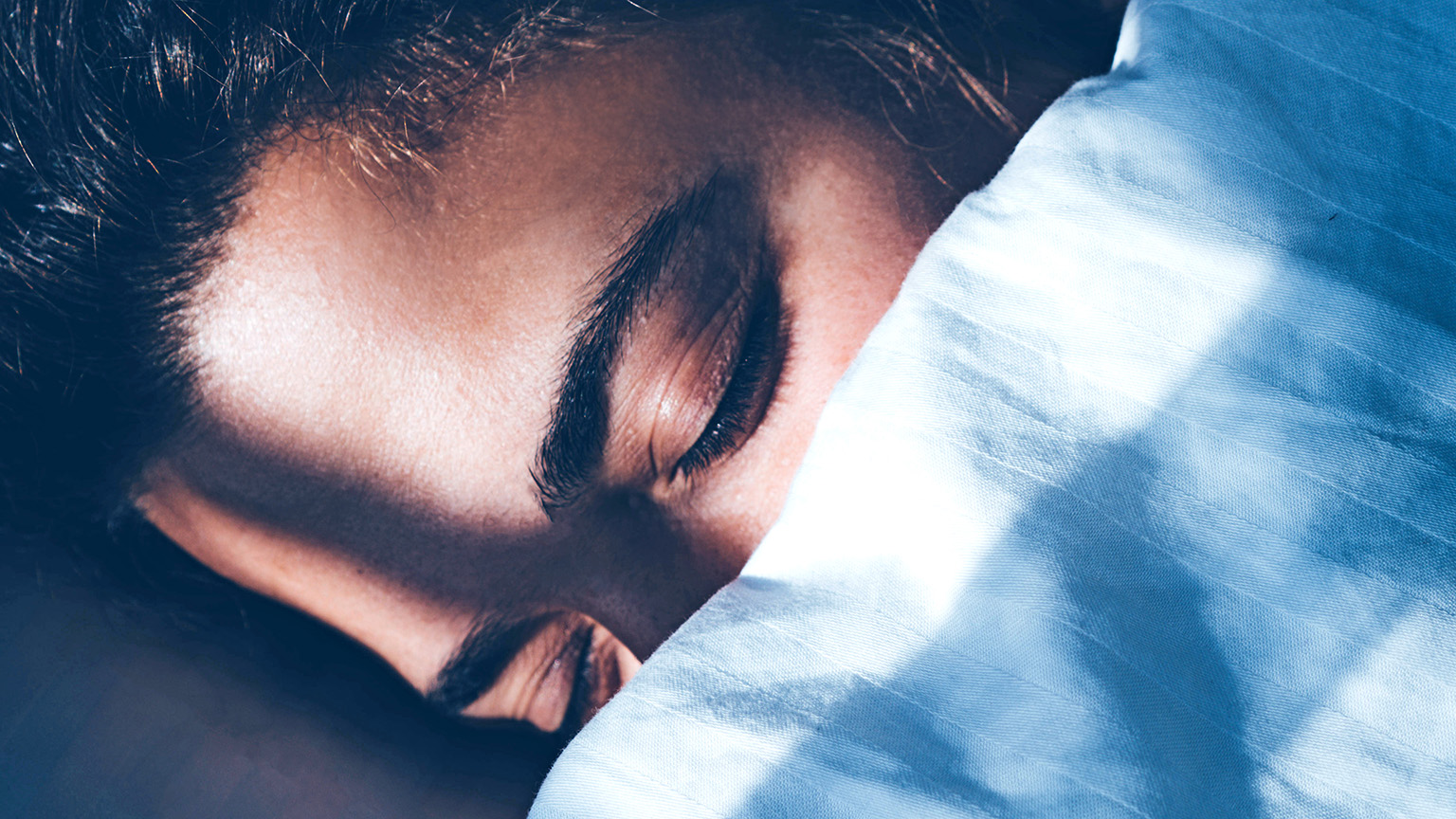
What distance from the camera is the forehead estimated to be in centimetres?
61

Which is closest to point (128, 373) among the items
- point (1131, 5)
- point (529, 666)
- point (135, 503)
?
point (135, 503)

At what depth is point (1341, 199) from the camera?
1.85ft

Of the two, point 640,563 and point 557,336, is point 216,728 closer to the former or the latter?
point 640,563

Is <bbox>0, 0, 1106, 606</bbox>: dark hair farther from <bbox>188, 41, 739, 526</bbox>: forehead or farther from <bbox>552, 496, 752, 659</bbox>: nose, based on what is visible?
<bbox>552, 496, 752, 659</bbox>: nose

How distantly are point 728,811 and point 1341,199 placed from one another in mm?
674

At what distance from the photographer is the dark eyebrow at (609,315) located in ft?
1.99

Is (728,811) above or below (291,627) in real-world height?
above

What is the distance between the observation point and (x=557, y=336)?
609mm

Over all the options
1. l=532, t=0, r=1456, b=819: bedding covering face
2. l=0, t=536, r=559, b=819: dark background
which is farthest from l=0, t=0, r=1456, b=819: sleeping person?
l=0, t=536, r=559, b=819: dark background

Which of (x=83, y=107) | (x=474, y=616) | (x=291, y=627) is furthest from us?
(x=291, y=627)

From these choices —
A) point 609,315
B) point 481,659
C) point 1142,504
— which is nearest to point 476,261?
point 609,315

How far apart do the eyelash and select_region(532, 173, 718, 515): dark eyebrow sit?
87 millimetres

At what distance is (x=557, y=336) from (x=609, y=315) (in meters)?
0.05

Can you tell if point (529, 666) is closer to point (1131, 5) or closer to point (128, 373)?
point (128, 373)
